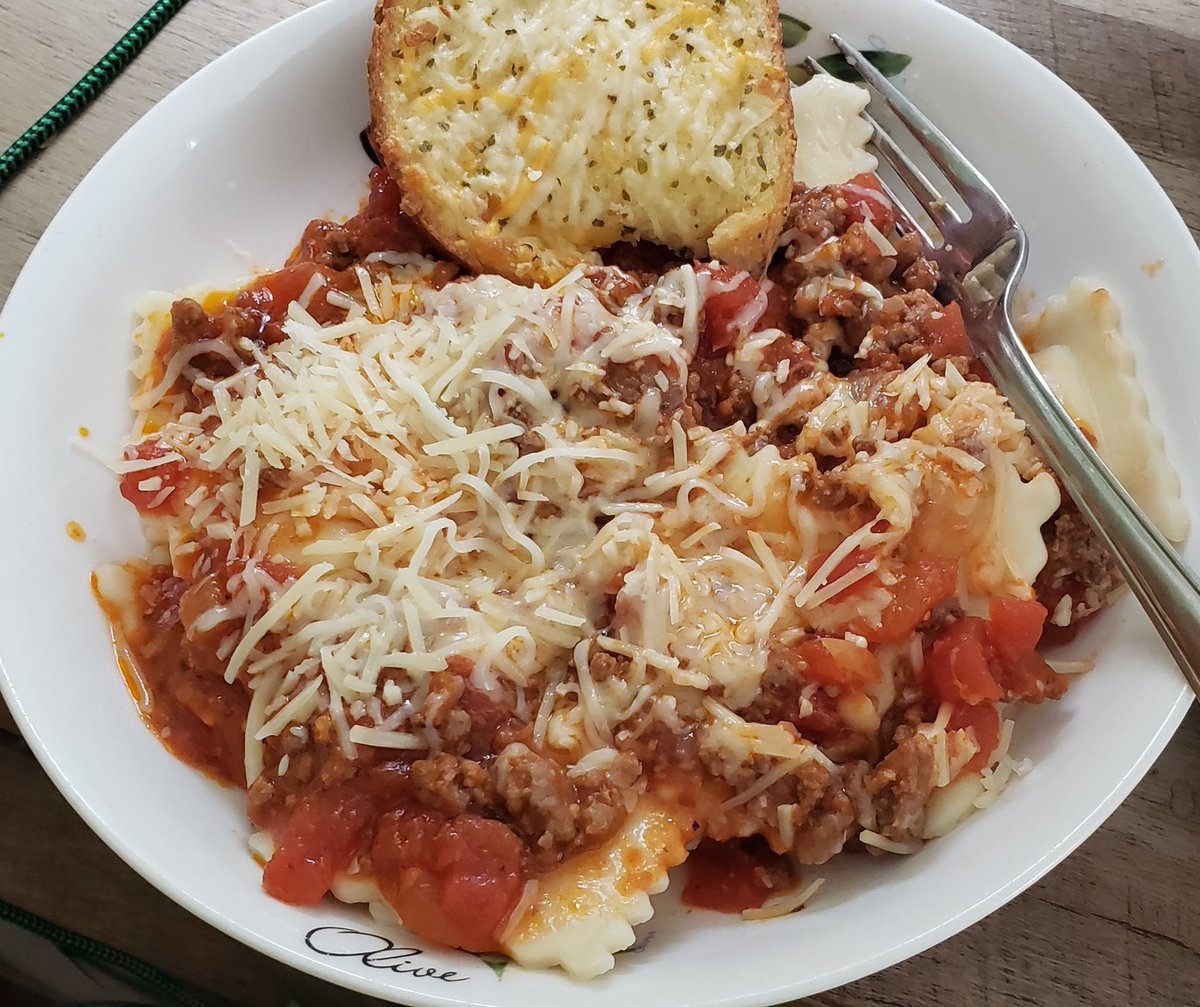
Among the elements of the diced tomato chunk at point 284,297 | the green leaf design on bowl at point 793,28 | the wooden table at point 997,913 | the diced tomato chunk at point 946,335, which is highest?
the green leaf design on bowl at point 793,28

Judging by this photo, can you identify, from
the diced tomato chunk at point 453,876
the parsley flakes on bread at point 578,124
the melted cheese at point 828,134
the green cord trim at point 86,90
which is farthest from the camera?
the green cord trim at point 86,90

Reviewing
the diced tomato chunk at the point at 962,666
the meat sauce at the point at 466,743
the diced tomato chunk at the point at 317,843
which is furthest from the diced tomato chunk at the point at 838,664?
the diced tomato chunk at the point at 317,843

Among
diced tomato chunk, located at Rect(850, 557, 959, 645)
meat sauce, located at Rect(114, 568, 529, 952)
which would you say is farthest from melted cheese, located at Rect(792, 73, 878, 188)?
meat sauce, located at Rect(114, 568, 529, 952)

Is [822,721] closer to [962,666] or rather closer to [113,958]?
[962,666]

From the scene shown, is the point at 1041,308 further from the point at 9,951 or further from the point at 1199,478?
the point at 9,951

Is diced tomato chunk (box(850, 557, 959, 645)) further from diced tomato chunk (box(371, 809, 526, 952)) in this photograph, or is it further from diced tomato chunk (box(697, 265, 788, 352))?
diced tomato chunk (box(371, 809, 526, 952))

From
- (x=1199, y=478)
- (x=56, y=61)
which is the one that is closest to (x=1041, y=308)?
(x=1199, y=478)

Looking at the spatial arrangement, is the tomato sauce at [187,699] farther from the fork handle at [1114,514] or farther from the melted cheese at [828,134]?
the melted cheese at [828,134]
